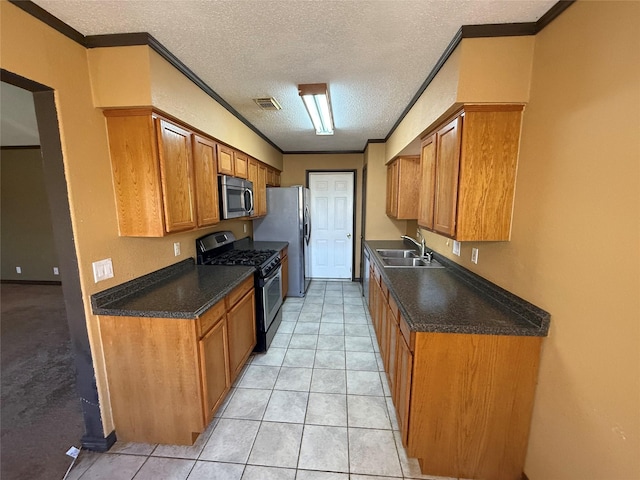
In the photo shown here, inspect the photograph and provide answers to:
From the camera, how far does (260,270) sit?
2.69 m

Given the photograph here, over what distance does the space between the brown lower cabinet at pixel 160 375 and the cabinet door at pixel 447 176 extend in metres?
1.67

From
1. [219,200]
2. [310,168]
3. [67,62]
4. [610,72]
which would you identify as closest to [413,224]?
[310,168]

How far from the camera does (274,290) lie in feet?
10.3

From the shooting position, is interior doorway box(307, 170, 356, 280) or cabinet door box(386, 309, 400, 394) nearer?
cabinet door box(386, 309, 400, 394)

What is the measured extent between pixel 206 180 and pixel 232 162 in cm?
62

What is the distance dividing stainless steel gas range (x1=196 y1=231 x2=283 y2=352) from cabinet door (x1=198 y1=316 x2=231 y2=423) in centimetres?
70

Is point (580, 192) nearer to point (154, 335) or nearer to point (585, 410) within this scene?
point (585, 410)

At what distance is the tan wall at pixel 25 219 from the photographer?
473 centimetres

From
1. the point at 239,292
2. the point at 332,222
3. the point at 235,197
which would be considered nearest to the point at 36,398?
the point at 239,292

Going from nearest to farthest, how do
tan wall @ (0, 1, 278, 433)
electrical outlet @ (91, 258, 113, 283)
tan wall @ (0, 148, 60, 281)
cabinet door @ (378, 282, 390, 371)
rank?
tan wall @ (0, 1, 278, 433), electrical outlet @ (91, 258, 113, 283), cabinet door @ (378, 282, 390, 371), tan wall @ (0, 148, 60, 281)

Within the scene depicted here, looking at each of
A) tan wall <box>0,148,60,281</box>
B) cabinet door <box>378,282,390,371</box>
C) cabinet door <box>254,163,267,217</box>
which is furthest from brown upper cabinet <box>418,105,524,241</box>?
tan wall <box>0,148,60,281</box>

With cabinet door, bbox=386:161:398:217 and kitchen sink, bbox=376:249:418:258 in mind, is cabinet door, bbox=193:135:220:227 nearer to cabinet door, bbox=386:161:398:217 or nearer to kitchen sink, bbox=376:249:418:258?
kitchen sink, bbox=376:249:418:258

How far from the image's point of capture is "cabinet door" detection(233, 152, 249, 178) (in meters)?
2.98

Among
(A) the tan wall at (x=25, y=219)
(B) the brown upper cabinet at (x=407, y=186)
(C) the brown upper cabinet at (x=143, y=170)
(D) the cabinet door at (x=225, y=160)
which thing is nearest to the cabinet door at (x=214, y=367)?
(C) the brown upper cabinet at (x=143, y=170)
